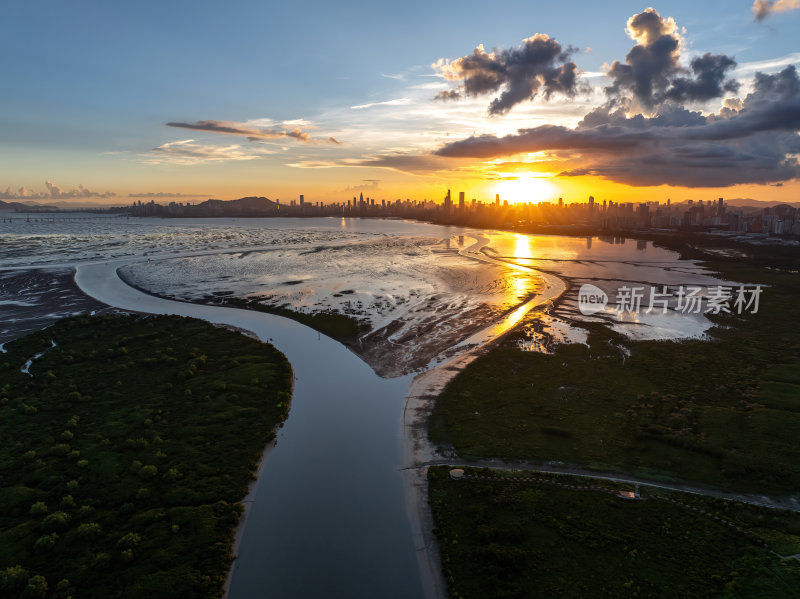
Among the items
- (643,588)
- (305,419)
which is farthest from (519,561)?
(305,419)

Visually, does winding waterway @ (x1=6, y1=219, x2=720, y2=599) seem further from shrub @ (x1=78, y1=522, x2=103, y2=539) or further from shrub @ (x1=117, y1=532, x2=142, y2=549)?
shrub @ (x1=78, y1=522, x2=103, y2=539)

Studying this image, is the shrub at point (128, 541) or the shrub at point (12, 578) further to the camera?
the shrub at point (128, 541)

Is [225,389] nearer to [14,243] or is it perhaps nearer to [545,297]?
[545,297]

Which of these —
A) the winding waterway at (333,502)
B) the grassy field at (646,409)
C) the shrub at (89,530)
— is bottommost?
the winding waterway at (333,502)

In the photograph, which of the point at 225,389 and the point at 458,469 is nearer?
the point at 458,469

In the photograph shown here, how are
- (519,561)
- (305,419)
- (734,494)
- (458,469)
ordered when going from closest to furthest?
(519,561) → (734,494) → (458,469) → (305,419)

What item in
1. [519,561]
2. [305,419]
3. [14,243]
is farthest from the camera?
[14,243]

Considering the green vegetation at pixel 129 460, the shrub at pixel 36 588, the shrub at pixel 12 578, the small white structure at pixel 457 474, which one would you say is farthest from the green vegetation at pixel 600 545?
the shrub at pixel 12 578

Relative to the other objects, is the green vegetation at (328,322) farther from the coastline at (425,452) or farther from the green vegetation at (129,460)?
the coastline at (425,452)
